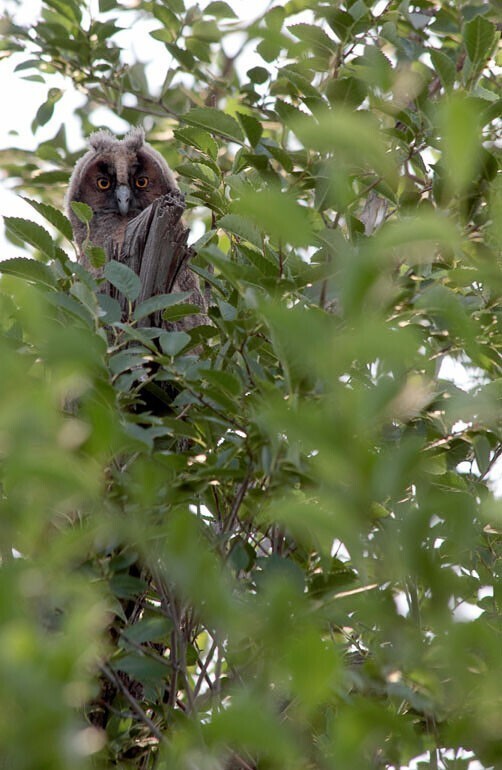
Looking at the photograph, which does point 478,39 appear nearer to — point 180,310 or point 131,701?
point 180,310

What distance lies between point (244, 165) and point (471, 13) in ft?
→ 5.11

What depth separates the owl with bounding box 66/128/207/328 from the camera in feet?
15.9

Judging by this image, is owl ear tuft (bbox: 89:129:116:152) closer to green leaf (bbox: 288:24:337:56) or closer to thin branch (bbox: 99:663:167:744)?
green leaf (bbox: 288:24:337:56)

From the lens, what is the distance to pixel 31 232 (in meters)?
2.11

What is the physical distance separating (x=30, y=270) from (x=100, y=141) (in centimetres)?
304

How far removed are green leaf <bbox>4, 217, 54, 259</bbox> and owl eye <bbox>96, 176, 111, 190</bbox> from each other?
2.89 m

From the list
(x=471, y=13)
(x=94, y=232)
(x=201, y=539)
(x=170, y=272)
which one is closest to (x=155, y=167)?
(x=94, y=232)

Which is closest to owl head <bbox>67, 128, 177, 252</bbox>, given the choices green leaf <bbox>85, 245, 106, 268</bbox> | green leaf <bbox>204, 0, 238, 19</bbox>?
green leaf <bbox>204, 0, 238, 19</bbox>

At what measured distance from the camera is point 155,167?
16.4 feet

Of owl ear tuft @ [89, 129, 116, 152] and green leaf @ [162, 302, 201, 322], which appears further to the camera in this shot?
owl ear tuft @ [89, 129, 116, 152]

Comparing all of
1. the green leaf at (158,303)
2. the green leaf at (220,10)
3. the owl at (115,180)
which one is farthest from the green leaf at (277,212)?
the owl at (115,180)

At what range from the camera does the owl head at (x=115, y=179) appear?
4.84 m

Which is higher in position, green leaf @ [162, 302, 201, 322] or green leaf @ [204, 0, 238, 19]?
green leaf @ [204, 0, 238, 19]

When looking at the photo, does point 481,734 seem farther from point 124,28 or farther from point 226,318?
point 124,28
